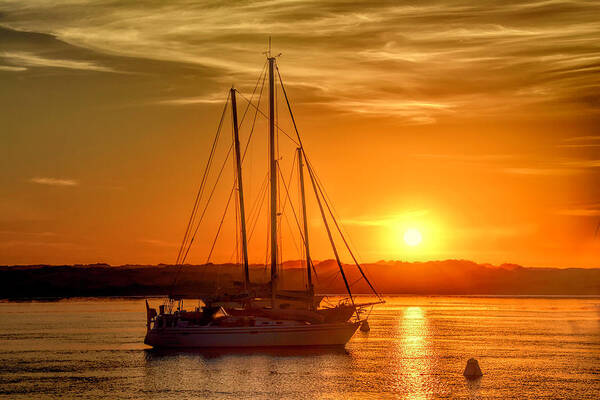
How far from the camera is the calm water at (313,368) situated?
5628 cm

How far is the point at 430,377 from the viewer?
64.0m

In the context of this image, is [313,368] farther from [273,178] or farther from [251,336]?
[273,178]

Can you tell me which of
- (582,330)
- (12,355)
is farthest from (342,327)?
(582,330)

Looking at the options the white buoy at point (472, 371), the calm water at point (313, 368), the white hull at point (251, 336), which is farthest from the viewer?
the white hull at point (251, 336)

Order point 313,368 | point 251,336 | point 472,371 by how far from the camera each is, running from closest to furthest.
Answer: point 472,371 → point 313,368 → point 251,336

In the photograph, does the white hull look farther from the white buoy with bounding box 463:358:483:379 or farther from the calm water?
the white buoy with bounding box 463:358:483:379

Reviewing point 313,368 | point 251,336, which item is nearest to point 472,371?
point 313,368

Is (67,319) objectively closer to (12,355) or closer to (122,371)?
(12,355)

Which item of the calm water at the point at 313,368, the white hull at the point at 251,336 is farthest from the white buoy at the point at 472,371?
the white hull at the point at 251,336

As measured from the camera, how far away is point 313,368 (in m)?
66.9

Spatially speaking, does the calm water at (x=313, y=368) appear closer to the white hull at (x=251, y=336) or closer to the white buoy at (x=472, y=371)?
the white buoy at (x=472, y=371)

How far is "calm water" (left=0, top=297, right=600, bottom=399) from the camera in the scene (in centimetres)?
5628

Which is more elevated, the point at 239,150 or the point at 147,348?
the point at 239,150

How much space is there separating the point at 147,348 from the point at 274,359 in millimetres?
18981
